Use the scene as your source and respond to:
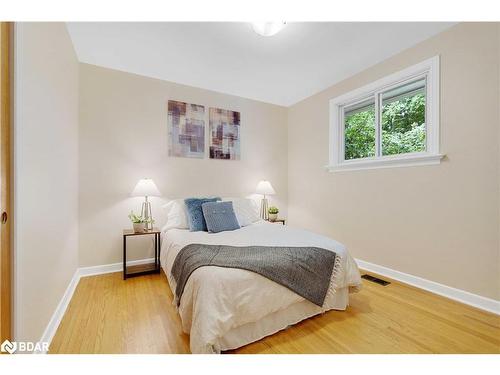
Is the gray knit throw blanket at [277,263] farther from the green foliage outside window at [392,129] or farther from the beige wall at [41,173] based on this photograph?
the green foliage outside window at [392,129]

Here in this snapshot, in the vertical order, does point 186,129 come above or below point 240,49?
below

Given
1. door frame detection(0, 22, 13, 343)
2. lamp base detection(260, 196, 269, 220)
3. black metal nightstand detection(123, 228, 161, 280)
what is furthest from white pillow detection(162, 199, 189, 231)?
door frame detection(0, 22, 13, 343)

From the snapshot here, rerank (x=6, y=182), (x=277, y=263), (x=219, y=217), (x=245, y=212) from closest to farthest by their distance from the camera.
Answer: (x=6, y=182)
(x=277, y=263)
(x=219, y=217)
(x=245, y=212)

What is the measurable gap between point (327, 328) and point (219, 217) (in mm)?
1446

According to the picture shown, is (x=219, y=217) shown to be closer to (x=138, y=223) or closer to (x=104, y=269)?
(x=138, y=223)

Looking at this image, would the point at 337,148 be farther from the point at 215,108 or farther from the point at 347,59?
the point at 215,108

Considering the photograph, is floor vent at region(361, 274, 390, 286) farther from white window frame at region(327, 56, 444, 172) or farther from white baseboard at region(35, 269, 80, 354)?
white baseboard at region(35, 269, 80, 354)

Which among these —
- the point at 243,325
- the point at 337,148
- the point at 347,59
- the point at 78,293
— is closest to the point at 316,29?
the point at 347,59

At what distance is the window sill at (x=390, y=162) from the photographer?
7.20 ft

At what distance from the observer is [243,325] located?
1430mm

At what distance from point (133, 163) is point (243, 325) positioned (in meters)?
2.34

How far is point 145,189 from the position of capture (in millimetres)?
2625

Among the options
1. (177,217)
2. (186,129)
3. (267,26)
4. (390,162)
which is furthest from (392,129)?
(177,217)

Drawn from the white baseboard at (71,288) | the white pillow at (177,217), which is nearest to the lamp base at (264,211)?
the white pillow at (177,217)
